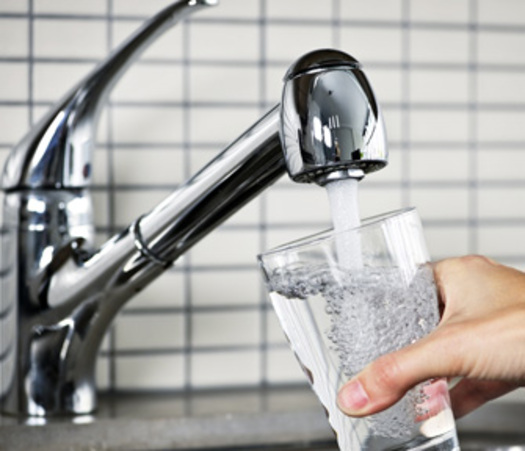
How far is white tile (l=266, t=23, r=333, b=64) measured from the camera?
1.07 m

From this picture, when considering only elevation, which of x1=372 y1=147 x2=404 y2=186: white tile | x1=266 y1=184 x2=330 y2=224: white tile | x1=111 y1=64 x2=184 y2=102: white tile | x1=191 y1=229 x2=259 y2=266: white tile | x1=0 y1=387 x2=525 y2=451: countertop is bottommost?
x1=0 y1=387 x2=525 y2=451: countertop

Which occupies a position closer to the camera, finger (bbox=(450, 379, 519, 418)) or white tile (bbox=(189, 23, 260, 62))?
finger (bbox=(450, 379, 519, 418))

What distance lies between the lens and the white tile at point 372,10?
109 cm

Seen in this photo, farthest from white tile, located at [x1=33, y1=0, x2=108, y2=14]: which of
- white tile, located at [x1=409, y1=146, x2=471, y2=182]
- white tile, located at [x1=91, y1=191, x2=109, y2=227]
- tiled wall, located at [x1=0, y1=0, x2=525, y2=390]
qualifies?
white tile, located at [x1=409, y1=146, x2=471, y2=182]

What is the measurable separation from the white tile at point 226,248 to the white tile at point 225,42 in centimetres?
21

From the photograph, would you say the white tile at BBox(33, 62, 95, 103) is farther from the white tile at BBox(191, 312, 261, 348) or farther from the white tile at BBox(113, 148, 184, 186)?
the white tile at BBox(191, 312, 261, 348)

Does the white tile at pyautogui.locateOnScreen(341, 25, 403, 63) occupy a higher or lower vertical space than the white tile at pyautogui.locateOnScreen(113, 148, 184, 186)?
higher

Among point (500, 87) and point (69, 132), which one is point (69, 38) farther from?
point (500, 87)

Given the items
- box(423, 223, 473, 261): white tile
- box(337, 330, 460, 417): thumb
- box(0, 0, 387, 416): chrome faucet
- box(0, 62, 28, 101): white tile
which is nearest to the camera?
box(337, 330, 460, 417): thumb

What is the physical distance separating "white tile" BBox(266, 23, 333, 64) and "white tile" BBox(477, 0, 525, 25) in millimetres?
210

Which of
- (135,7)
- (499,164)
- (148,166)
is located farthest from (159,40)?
(499,164)

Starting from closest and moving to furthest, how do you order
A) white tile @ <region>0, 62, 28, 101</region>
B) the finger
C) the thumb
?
the thumb, the finger, white tile @ <region>0, 62, 28, 101</region>

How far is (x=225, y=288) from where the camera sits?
41.6 inches

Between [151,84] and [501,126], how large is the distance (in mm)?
457
